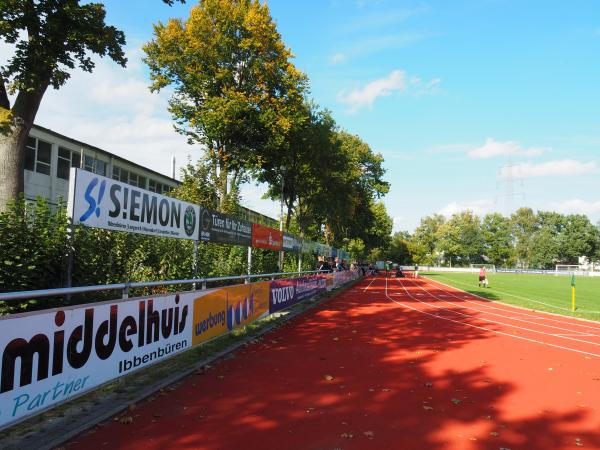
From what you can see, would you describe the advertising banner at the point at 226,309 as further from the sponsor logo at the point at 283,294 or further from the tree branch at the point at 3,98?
the tree branch at the point at 3,98

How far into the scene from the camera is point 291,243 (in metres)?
20.3

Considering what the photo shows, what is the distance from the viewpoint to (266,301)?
13.0 m

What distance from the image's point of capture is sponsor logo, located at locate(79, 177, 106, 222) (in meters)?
6.35

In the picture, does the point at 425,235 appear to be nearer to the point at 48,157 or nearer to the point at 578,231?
the point at 578,231

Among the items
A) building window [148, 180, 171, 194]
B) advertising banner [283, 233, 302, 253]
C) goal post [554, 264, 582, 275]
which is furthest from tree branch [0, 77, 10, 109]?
goal post [554, 264, 582, 275]

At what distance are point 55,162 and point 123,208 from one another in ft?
81.8

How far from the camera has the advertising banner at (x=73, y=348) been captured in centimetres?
409

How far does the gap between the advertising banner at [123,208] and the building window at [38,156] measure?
21.5m

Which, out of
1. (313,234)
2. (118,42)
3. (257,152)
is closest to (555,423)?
(118,42)

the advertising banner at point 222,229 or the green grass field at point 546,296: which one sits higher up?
the advertising banner at point 222,229

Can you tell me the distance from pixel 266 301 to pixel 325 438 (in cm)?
843

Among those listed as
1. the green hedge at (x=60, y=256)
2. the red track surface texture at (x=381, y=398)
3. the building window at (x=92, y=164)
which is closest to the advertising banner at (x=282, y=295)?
the red track surface texture at (x=381, y=398)

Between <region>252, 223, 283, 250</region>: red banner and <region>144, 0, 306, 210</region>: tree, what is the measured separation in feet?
26.7

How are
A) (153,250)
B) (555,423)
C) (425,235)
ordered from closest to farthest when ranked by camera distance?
(555,423)
(153,250)
(425,235)
